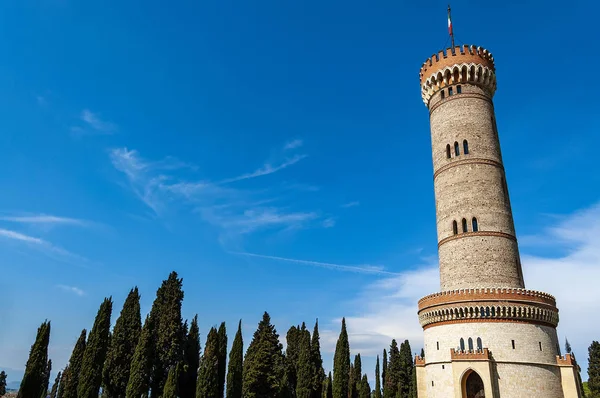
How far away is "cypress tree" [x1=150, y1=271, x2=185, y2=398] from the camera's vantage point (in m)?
34.8

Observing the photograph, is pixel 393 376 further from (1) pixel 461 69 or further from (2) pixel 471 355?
(1) pixel 461 69

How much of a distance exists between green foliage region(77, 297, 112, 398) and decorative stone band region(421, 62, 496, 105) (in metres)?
31.0

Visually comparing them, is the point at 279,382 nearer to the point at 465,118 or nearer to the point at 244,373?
the point at 244,373

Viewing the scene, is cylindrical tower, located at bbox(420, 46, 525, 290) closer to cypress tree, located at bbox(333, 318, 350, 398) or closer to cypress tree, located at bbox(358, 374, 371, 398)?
cypress tree, located at bbox(333, 318, 350, 398)

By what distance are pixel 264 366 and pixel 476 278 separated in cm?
2381

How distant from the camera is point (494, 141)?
2969cm

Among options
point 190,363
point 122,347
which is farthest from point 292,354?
point 122,347

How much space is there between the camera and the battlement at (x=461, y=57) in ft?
102

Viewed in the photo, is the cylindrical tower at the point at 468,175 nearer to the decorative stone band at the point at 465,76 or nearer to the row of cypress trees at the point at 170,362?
the decorative stone band at the point at 465,76

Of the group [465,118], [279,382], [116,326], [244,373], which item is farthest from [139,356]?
[465,118]

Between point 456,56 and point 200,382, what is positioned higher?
point 456,56

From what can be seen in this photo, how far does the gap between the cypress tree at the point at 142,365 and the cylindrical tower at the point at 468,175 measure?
21.7m

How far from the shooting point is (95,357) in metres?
32.7

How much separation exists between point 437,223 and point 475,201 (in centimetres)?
297
